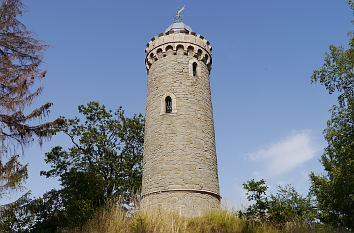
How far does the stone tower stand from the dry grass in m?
1.04

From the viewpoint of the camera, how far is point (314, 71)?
13195 mm

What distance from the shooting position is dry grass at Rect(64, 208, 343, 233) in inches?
409

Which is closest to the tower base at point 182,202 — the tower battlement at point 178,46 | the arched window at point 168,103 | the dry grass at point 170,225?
the dry grass at point 170,225

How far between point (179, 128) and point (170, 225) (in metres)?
4.88

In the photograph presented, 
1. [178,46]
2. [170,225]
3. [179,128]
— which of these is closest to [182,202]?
[170,225]

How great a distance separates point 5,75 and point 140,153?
12495 millimetres

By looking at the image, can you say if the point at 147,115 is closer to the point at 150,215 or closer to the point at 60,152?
the point at 150,215

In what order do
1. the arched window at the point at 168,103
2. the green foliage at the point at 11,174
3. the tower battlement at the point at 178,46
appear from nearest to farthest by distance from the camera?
the green foliage at the point at 11,174 → the arched window at the point at 168,103 → the tower battlement at the point at 178,46

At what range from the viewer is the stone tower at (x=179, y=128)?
13016mm

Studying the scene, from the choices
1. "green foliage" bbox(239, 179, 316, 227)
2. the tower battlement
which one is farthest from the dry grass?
the tower battlement

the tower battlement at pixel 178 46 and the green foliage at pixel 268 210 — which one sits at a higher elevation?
the tower battlement at pixel 178 46

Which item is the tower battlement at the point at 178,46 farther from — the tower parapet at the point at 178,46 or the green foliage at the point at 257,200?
the green foliage at the point at 257,200

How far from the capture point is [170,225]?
34.7 feet

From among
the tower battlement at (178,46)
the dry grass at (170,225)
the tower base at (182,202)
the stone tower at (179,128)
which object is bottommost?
the dry grass at (170,225)
